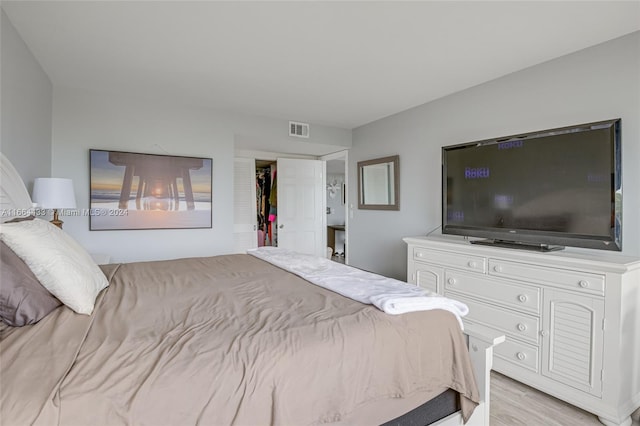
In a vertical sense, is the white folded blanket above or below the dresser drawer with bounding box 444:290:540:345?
above

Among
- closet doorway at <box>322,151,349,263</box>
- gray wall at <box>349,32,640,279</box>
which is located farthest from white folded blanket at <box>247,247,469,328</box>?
closet doorway at <box>322,151,349,263</box>

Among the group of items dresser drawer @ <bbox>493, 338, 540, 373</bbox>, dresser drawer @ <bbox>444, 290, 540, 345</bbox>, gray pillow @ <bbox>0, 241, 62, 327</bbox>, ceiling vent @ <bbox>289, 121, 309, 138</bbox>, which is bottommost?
dresser drawer @ <bbox>493, 338, 540, 373</bbox>

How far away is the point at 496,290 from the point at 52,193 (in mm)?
3492

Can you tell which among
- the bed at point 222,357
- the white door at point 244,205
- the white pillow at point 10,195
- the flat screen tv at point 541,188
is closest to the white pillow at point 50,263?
the bed at point 222,357

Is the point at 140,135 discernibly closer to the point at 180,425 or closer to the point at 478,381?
the point at 180,425

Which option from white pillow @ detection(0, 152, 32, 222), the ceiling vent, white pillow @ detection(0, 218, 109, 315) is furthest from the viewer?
the ceiling vent

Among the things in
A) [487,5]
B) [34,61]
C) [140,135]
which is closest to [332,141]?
[140,135]

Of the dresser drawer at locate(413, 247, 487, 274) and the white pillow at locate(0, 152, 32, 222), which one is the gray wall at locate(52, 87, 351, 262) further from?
the dresser drawer at locate(413, 247, 487, 274)

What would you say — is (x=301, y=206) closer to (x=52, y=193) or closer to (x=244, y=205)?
(x=244, y=205)

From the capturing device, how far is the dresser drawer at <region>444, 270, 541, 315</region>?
7.09 feet

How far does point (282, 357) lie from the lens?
97 cm

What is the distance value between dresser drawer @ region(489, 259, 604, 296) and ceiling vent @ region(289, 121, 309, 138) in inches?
111

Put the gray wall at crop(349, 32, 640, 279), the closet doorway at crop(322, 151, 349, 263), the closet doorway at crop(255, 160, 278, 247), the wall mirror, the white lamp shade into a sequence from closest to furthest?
the gray wall at crop(349, 32, 640, 279) < the white lamp shade < the wall mirror < the closet doorway at crop(255, 160, 278, 247) < the closet doorway at crop(322, 151, 349, 263)

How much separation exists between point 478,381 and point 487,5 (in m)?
2.02
